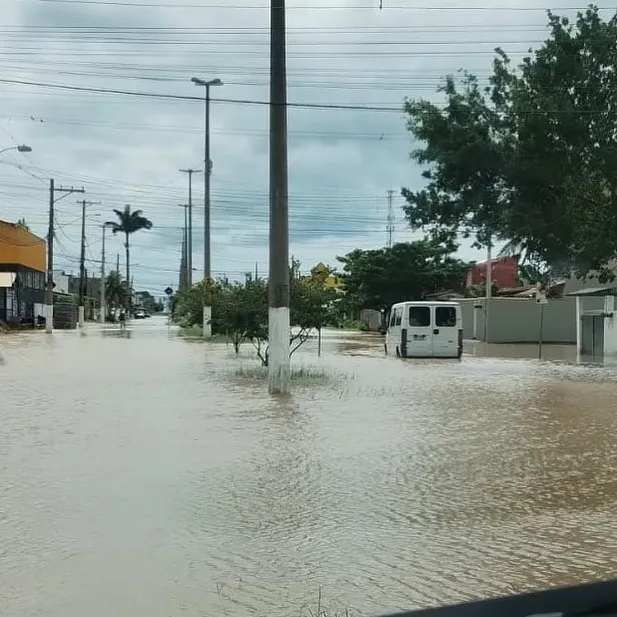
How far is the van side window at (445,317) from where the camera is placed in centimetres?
2630

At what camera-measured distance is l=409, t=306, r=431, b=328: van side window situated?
86.4ft

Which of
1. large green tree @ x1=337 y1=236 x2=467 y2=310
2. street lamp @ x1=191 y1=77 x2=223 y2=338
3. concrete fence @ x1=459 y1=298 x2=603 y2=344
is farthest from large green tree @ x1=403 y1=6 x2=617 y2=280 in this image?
large green tree @ x1=337 y1=236 x2=467 y2=310

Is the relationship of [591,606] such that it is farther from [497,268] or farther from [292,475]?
[497,268]

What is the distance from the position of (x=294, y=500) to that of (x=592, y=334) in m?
24.6

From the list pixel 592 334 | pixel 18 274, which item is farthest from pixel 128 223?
pixel 592 334

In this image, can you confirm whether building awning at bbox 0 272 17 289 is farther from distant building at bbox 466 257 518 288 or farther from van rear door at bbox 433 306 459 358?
distant building at bbox 466 257 518 288

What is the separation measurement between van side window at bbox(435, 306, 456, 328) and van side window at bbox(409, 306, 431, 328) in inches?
10.9

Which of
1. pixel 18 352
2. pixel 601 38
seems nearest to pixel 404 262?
pixel 18 352

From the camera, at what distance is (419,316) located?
2641cm

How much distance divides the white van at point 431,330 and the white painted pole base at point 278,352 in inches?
458

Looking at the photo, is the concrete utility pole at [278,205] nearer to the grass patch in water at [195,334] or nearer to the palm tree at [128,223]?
the grass patch in water at [195,334]

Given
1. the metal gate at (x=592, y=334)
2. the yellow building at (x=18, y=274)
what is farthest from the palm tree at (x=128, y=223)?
the metal gate at (x=592, y=334)

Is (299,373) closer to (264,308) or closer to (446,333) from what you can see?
(264,308)

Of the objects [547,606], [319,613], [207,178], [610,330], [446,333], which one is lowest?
[319,613]
